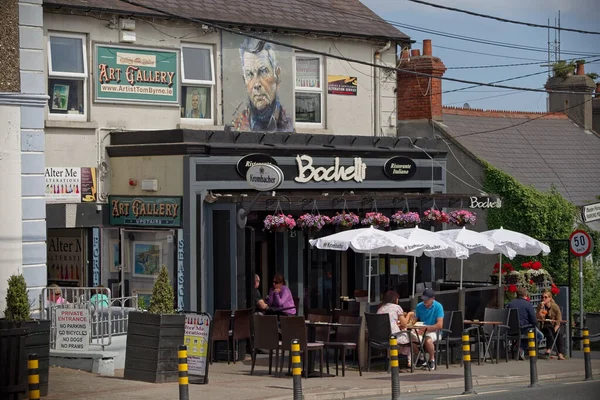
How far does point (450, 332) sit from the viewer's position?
786 inches

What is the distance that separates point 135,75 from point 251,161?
3009 mm

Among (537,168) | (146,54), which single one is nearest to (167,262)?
(146,54)

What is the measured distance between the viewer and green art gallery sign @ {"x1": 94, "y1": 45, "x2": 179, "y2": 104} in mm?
22766

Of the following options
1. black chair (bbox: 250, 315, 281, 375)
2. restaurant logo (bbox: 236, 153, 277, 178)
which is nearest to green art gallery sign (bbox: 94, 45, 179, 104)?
restaurant logo (bbox: 236, 153, 277, 178)

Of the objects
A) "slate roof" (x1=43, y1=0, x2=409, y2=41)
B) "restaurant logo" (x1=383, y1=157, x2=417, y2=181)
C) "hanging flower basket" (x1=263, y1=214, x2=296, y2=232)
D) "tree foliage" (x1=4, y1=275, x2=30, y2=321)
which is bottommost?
"tree foliage" (x1=4, y1=275, x2=30, y2=321)

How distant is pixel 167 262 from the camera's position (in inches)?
894

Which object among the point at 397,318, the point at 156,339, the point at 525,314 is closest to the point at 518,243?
the point at 525,314

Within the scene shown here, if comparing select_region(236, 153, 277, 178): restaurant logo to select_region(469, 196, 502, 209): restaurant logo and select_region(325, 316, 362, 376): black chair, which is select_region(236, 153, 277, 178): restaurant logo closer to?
select_region(325, 316, 362, 376): black chair

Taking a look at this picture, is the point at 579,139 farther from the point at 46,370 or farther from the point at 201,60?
the point at 46,370

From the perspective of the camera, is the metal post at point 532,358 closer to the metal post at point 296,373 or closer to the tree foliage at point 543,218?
the metal post at point 296,373

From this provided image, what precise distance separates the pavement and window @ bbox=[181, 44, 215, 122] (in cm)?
631

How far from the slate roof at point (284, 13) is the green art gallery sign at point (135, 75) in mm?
843

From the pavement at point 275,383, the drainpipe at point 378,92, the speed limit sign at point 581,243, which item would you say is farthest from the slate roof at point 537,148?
the pavement at point 275,383

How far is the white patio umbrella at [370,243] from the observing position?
68.4 ft
